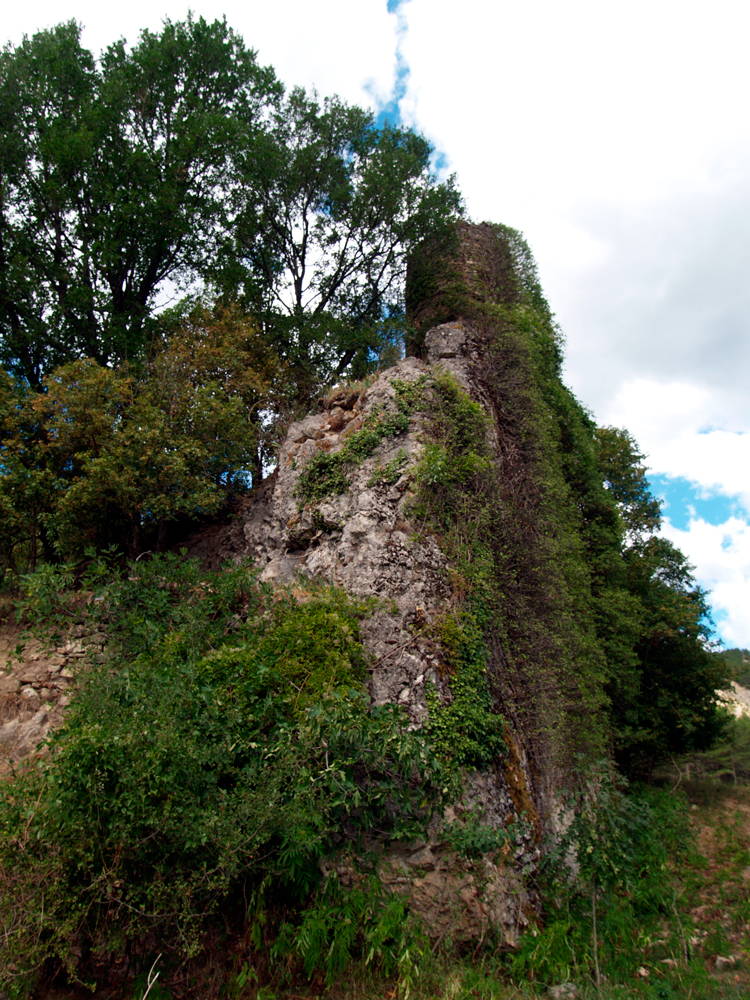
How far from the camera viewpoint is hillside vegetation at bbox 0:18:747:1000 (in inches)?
171

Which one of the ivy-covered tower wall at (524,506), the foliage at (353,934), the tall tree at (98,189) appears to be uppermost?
the tall tree at (98,189)

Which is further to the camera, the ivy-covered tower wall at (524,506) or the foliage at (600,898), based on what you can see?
the ivy-covered tower wall at (524,506)

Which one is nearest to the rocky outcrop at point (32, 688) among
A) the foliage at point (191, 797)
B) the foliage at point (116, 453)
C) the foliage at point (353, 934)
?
the foliage at point (116, 453)

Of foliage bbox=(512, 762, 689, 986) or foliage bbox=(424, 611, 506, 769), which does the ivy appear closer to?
foliage bbox=(424, 611, 506, 769)

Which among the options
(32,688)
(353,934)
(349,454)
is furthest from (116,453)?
(353,934)

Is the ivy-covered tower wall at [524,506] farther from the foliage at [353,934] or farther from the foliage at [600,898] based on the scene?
the foliage at [353,934]

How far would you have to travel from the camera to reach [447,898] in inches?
193

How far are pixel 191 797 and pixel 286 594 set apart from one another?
116 inches

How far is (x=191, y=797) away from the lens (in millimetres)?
4266

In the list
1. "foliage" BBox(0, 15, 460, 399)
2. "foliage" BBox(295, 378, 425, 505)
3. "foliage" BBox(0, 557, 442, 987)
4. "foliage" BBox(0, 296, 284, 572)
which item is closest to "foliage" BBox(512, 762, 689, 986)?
"foliage" BBox(0, 557, 442, 987)

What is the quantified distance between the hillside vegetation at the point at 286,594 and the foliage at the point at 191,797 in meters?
0.03

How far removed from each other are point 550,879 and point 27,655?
7.23 meters

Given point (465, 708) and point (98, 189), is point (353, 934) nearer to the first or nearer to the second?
point (465, 708)

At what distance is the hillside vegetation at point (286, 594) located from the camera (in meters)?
4.35
